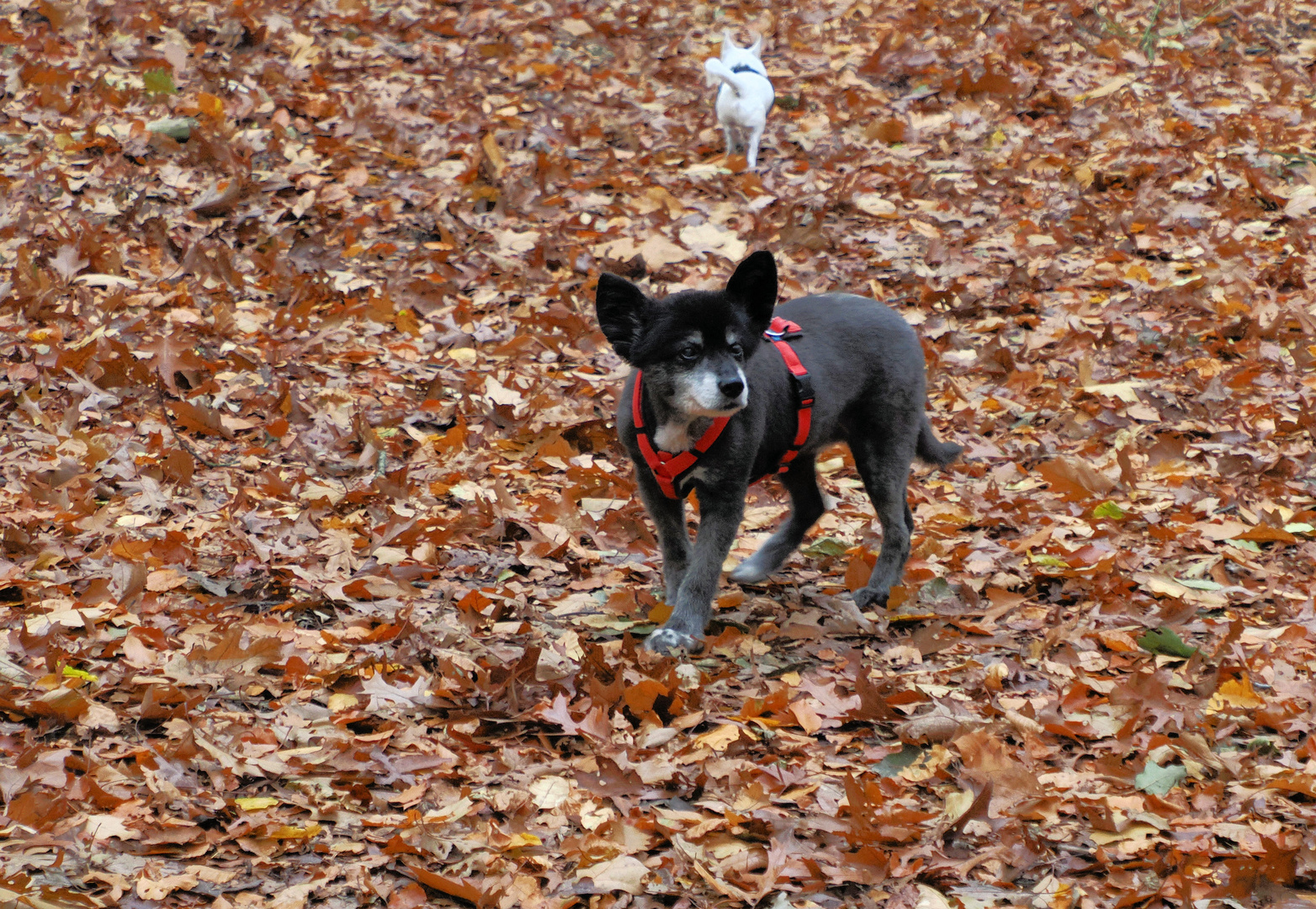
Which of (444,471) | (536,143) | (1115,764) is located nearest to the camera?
(1115,764)

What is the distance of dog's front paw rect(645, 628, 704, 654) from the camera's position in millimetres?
5078

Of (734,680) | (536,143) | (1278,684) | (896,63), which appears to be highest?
(896,63)

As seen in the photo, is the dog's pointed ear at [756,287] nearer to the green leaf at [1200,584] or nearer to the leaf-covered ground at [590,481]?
the leaf-covered ground at [590,481]

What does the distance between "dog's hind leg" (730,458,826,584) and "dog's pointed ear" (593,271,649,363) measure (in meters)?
1.36

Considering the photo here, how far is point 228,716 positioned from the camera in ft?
14.0

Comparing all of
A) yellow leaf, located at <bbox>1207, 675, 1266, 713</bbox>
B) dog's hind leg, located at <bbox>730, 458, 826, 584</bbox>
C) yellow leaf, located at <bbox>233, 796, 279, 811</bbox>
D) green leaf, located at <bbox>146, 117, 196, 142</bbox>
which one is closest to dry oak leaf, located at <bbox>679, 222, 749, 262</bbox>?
dog's hind leg, located at <bbox>730, 458, 826, 584</bbox>

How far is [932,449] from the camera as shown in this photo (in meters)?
6.19

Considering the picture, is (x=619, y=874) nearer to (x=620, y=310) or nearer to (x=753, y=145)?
(x=620, y=310)

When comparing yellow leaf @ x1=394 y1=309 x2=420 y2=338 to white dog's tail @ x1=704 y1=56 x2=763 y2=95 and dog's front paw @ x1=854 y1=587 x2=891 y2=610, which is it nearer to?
dog's front paw @ x1=854 y1=587 x2=891 y2=610

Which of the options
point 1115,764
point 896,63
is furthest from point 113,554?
point 896,63

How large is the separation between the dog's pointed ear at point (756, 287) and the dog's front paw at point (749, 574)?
1355 mm

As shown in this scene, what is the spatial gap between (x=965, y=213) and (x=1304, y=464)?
4356 millimetres

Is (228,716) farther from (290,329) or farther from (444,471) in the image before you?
(290,329)

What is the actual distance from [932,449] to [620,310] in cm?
202
